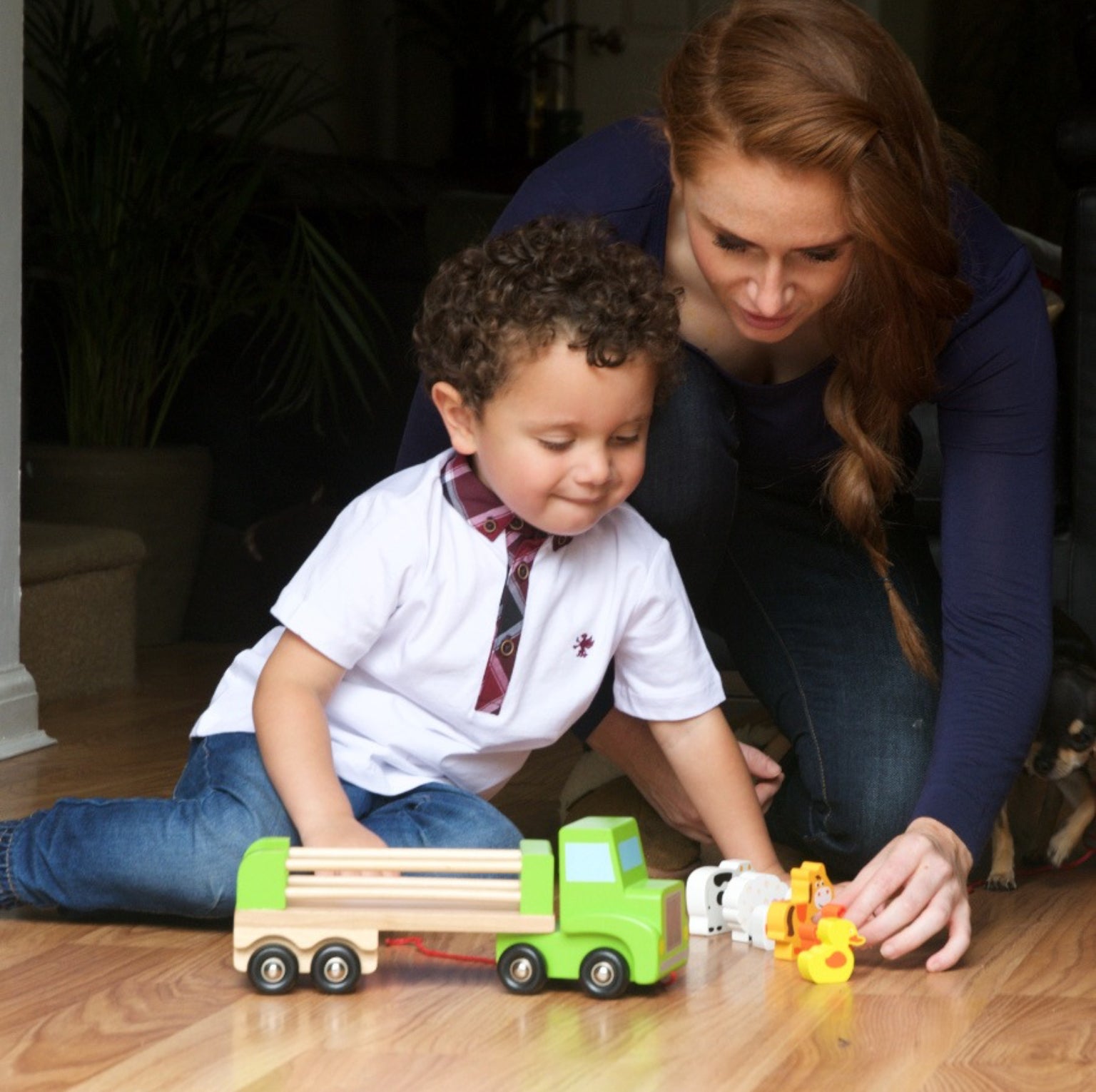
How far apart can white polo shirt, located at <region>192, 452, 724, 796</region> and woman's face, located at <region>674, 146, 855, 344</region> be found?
254 millimetres

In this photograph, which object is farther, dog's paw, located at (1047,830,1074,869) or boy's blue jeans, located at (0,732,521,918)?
dog's paw, located at (1047,830,1074,869)

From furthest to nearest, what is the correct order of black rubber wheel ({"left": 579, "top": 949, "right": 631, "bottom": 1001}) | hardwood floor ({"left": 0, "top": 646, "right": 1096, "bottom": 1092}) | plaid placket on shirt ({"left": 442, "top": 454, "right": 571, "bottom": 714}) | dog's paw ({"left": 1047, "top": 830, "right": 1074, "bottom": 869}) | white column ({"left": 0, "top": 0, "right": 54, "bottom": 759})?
white column ({"left": 0, "top": 0, "right": 54, "bottom": 759}), dog's paw ({"left": 1047, "top": 830, "right": 1074, "bottom": 869}), plaid placket on shirt ({"left": 442, "top": 454, "right": 571, "bottom": 714}), black rubber wheel ({"left": 579, "top": 949, "right": 631, "bottom": 1001}), hardwood floor ({"left": 0, "top": 646, "right": 1096, "bottom": 1092})

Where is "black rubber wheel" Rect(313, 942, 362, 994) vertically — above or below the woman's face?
below

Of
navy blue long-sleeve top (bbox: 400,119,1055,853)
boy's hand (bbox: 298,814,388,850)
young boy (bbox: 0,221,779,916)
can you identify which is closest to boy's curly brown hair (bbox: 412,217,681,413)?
young boy (bbox: 0,221,779,916)

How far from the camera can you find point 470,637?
139cm

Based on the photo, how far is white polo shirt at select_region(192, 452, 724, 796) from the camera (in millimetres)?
1367

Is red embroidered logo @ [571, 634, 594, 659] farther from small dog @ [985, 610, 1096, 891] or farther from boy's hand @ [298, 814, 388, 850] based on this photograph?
small dog @ [985, 610, 1096, 891]

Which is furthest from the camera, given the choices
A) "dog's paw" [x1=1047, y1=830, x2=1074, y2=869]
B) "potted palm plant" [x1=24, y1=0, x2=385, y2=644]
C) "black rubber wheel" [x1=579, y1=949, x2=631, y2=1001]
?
"potted palm plant" [x1=24, y1=0, x2=385, y2=644]

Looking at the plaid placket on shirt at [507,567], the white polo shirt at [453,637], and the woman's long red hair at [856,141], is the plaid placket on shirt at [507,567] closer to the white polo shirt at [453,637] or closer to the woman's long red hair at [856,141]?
the white polo shirt at [453,637]

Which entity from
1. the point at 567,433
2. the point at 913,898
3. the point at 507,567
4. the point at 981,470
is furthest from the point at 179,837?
the point at 981,470

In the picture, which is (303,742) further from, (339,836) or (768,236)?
(768,236)

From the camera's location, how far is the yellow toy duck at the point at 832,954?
1215 mm

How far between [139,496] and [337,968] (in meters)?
2.07

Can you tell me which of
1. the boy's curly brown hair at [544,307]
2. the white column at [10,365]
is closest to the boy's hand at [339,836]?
the boy's curly brown hair at [544,307]
